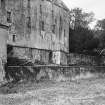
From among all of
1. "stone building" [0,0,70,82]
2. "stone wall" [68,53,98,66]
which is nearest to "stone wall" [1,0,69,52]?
"stone building" [0,0,70,82]

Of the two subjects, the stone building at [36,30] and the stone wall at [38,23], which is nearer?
the stone building at [36,30]

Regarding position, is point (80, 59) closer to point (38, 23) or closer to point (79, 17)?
point (38, 23)

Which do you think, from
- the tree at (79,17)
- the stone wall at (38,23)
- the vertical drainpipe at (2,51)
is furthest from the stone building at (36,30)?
the tree at (79,17)

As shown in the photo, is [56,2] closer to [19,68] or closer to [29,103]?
[19,68]

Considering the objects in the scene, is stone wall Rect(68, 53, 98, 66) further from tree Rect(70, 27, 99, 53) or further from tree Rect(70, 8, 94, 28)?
tree Rect(70, 8, 94, 28)

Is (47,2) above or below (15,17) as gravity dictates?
Answer: above

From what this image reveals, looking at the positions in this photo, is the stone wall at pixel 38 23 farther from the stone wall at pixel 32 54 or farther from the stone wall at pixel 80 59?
the stone wall at pixel 80 59

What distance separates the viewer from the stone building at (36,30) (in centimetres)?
2766

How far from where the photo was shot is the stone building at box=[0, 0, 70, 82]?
2766 centimetres

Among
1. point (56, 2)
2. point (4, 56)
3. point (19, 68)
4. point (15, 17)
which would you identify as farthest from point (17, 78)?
point (56, 2)

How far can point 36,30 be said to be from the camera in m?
31.5

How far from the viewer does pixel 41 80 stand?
16906 mm

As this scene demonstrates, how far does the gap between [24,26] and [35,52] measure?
12.1 feet

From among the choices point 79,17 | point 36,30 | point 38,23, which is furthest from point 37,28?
point 79,17
